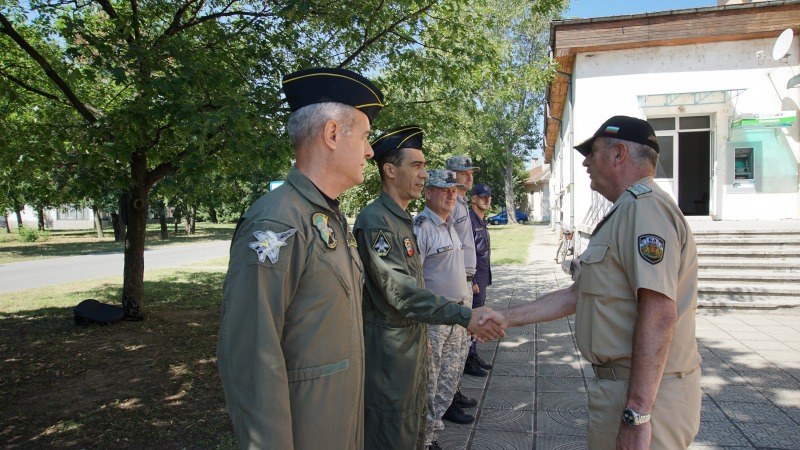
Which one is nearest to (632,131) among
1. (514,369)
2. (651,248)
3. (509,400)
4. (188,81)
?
(651,248)

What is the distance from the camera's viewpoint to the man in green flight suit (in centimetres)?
264

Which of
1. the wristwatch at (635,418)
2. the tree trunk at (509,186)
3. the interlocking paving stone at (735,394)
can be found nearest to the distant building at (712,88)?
the interlocking paving stone at (735,394)

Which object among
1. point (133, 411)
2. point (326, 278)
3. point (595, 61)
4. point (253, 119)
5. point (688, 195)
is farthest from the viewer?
point (688, 195)

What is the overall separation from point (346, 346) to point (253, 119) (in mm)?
4473

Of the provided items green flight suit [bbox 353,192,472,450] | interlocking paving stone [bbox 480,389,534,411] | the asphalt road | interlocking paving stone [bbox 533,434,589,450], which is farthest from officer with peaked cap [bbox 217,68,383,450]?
the asphalt road

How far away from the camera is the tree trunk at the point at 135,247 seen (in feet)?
25.0

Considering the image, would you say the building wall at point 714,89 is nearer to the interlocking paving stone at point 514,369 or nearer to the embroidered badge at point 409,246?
the interlocking paving stone at point 514,369

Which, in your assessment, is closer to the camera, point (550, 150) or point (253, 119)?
point (253, 119)

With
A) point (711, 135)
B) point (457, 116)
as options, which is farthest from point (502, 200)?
point (457, 116)

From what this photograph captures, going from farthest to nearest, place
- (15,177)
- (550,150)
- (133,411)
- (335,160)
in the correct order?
(550,150)
(15,177)
(133,411)
(335,160)

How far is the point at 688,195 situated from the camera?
1634 centimetres

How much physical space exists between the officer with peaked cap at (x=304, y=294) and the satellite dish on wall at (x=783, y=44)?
12.2m

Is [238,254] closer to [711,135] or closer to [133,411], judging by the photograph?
[133,411]

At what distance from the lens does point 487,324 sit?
3000mm
